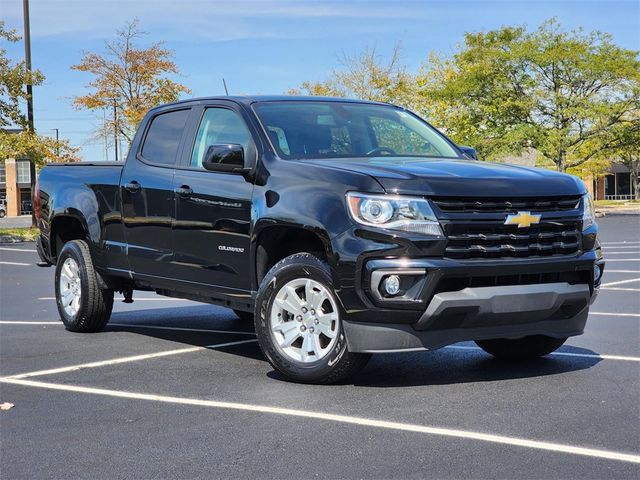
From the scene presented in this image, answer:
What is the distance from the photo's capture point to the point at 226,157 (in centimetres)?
681

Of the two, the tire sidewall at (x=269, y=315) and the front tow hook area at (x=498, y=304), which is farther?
the tire sidewall at (x=269, y=315)

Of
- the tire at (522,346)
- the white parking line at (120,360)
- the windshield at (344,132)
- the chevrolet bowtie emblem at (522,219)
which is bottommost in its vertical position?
the white parking line at (120,360)

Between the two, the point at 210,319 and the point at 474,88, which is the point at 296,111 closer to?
the point at 210,319

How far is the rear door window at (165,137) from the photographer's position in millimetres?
7867

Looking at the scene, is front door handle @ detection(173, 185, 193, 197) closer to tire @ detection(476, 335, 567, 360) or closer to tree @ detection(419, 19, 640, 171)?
tire @ detection(476, 335, 567, 360)

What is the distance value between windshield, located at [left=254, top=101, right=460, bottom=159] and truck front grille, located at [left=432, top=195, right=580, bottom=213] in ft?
4.39

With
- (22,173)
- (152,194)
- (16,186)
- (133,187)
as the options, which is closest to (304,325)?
(152,194)

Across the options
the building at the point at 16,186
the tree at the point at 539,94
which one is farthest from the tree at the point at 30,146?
the building at the point at 16,186

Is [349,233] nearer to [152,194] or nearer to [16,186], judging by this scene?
[152,194]

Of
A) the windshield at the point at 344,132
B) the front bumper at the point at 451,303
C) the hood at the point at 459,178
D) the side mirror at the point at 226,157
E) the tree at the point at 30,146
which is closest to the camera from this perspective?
the front bumper at the point at 451,303

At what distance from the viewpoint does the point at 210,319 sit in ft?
32.6

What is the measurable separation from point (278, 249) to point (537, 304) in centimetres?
184

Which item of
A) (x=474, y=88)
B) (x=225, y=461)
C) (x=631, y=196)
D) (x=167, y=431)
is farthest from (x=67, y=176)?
(x=631, y=196)

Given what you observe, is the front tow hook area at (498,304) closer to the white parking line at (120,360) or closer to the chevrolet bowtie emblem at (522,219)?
the chevrolet bowtie emblem at (522,219)
